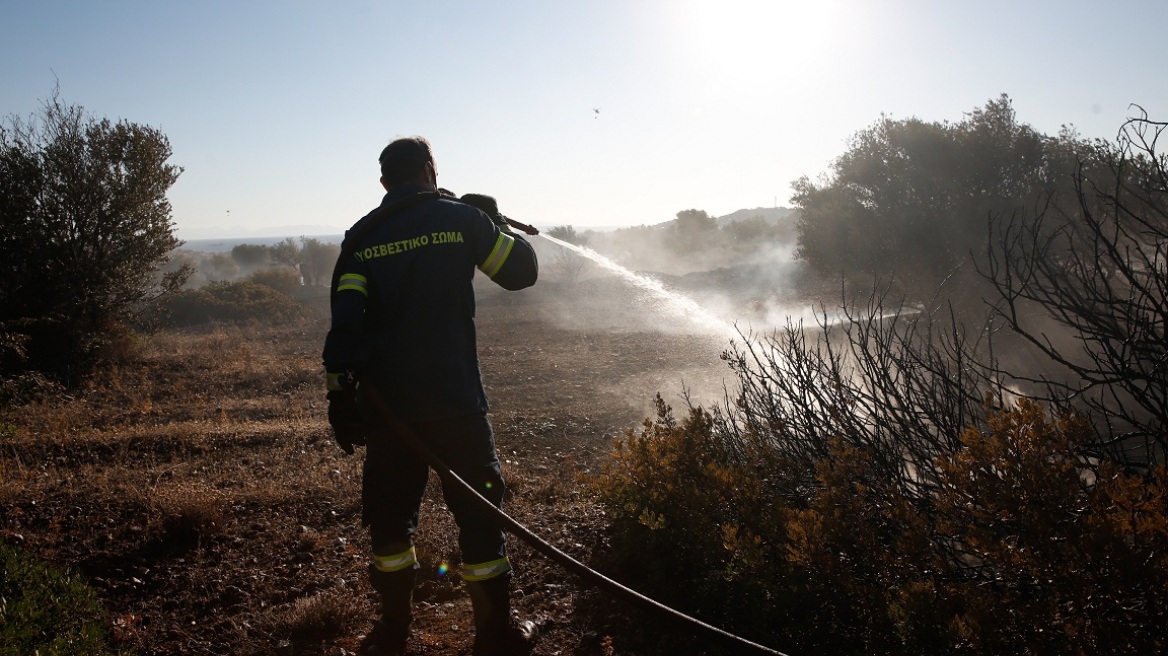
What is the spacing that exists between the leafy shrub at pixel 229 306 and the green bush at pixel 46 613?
29.7 metres

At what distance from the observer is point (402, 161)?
11.1 feet

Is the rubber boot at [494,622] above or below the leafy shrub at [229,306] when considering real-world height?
below

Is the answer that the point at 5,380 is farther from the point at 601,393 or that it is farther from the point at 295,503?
the point at 601,393

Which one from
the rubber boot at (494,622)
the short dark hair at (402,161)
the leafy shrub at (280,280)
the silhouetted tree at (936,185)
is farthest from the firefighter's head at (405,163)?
the leafy shrub at (280,280)

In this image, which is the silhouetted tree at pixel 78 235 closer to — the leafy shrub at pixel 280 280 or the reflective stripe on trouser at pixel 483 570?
the reflective stripe on trouser at pixel 483 570

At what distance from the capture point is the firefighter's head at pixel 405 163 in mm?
3393

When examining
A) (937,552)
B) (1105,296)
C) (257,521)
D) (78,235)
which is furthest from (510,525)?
(78,235)

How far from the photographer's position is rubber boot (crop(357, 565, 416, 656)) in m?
3.20

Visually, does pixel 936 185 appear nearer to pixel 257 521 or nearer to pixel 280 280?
pixel 257 521

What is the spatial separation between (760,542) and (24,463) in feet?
23.0

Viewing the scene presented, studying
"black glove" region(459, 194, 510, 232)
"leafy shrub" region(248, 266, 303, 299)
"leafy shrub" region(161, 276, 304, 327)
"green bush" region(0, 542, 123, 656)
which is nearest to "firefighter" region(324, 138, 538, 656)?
"black glove" region(459, 194, 510, 232)

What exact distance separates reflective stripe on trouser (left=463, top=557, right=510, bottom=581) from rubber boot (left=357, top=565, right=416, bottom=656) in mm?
316

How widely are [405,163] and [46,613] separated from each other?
276 centimetres

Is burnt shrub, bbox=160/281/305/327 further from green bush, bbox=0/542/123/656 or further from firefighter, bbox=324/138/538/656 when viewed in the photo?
firefighter, bbox=324/138/538/656
